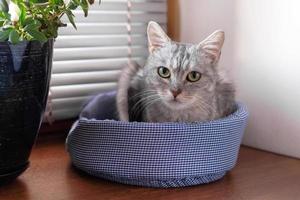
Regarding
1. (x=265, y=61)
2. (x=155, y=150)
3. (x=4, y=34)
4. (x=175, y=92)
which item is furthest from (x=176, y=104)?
(x=4, y=34)

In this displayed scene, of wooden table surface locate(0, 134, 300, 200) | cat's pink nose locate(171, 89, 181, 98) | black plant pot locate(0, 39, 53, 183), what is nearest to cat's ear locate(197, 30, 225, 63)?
cat's pink nose locate(171, 89, 181, 98)

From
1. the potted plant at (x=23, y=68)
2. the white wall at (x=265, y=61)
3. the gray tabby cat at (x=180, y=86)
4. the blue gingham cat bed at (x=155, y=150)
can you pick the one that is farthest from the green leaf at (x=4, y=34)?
the white wall at (x=265, y=61)

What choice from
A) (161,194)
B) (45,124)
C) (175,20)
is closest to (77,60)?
(45,124)

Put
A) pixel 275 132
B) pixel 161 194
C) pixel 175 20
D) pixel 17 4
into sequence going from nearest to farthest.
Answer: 1. pixel 17 4
2. pixel 161 194
3. pixel 275 132
4. pixel 175 20

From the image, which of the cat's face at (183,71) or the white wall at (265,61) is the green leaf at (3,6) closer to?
the cat's face at (183,71)

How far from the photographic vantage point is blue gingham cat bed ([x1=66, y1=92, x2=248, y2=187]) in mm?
890

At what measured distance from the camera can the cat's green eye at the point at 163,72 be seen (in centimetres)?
105

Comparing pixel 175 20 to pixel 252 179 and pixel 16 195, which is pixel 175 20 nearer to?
pixel 252 179

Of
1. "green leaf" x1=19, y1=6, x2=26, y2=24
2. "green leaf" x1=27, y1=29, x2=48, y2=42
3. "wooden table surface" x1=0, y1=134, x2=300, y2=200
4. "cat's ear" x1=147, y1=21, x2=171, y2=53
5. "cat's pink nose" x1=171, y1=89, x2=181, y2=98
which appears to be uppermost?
"green leaf" x1=19, y1=6, x2=26, y2=24

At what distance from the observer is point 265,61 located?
3.87 feet

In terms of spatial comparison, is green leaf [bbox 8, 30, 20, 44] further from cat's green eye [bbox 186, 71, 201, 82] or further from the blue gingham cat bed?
cat's green eye [bbox 186, 71, 201, 82]

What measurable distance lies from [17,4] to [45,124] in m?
0.58

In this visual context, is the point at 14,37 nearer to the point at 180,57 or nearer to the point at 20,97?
the point at 20,97

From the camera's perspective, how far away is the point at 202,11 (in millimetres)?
1352
